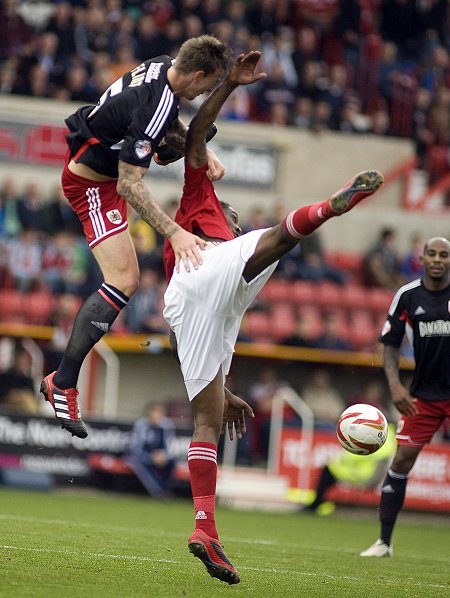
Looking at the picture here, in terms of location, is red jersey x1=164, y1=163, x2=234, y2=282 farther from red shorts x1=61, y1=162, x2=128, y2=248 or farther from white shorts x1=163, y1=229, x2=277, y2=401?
white shorts x1=163, y1=229, x2=277, y2=401

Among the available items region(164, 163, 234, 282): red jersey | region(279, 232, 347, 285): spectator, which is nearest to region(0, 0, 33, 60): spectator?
region(279, 232, 347, 285): spectator

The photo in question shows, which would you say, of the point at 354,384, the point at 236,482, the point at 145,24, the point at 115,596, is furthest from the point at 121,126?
the point at 145,24

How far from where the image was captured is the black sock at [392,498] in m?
10.4

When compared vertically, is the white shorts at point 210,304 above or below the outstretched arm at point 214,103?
below

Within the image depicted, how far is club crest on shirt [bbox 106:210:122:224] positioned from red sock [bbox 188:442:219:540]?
1.76 m

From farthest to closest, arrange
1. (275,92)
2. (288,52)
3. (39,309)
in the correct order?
(288,52)
(275,92)
(39,309)

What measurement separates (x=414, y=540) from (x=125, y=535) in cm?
403

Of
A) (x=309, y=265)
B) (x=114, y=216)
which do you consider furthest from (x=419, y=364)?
(x=309, y=265)

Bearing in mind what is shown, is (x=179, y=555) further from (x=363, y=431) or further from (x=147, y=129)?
(x=147, y=129)

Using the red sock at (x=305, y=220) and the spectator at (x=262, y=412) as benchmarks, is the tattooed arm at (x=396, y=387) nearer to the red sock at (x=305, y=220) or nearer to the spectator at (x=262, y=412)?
the red sock at (x=305, y=220)

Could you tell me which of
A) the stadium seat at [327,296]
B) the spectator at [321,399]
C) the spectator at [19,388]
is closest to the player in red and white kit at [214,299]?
the spectator at [19,388]

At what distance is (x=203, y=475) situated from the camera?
714 cm

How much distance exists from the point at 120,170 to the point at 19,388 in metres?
9.71

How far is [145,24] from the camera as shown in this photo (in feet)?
70.5
